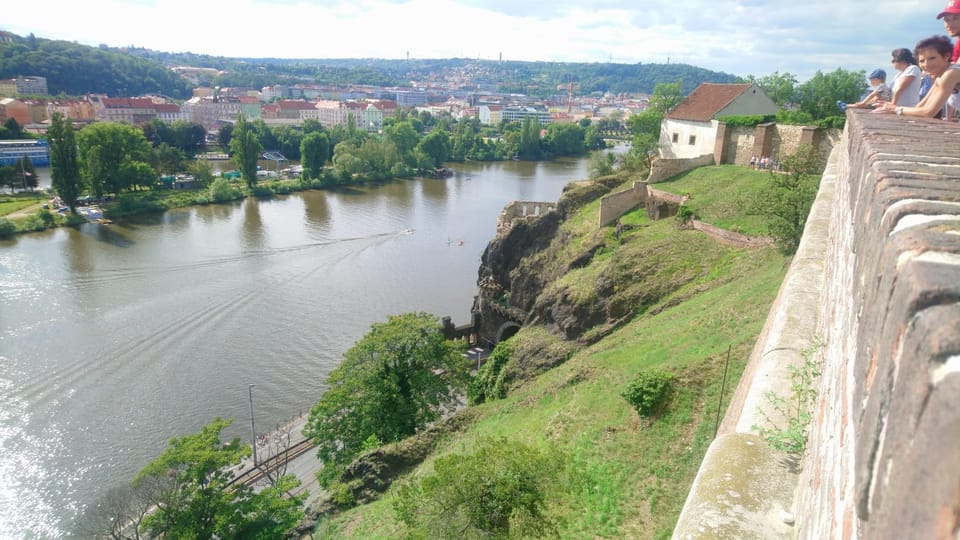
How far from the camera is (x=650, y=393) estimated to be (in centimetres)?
1215

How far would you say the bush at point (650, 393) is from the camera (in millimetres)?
12125

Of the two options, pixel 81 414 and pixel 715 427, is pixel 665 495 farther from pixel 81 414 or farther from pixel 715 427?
pixel 81 414

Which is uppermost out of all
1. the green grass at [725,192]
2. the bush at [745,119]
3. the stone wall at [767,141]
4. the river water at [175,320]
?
the bush at [745,119]

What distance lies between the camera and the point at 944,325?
1168mm

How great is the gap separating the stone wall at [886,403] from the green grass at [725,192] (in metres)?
19.5

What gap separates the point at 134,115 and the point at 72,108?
12302mm

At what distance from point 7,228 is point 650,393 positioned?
2265 inches

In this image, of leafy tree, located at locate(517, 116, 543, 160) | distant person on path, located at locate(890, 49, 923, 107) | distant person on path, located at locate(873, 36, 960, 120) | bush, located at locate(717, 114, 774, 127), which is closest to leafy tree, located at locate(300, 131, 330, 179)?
leafy tree, located at locate(517, 116, 543, 160)

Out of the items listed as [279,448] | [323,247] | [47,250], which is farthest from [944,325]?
[47,250]

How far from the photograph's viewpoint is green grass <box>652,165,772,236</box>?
918 inches

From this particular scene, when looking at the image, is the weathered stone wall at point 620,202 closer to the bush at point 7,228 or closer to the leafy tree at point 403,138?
the bush at point 7,228

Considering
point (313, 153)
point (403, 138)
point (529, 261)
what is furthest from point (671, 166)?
point (403, 138)

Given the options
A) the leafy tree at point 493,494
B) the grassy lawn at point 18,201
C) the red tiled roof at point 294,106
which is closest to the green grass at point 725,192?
the leafy tree at point 493,494

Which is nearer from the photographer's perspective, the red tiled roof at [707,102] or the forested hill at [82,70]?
the red tiled roof at [707,102]
